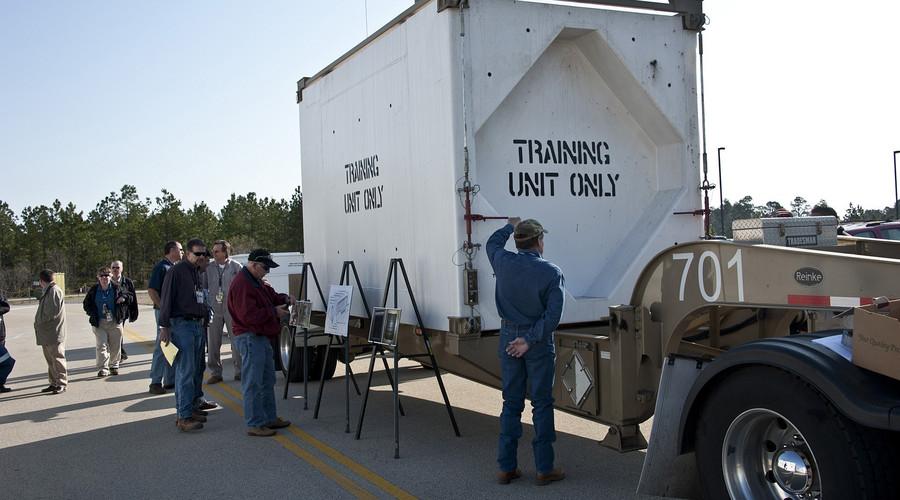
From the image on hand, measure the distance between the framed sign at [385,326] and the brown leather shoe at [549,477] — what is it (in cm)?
180

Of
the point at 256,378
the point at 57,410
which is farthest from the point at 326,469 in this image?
the point at 57,410

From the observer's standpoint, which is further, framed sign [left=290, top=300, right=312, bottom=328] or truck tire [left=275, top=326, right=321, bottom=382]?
truck tire [left=275, top=326, right=321, bottom=382]

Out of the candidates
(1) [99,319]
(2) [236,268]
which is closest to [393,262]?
(2) [236,268]

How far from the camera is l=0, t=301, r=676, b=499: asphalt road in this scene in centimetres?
568

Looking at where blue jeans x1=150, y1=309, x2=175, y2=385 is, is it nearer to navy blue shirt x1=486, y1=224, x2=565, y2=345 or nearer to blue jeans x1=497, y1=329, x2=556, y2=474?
blue jeans x1=497, y1=329, x2=556, y2=474

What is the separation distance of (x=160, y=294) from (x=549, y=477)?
624 cm

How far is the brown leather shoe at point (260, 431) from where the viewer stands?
7.43 m

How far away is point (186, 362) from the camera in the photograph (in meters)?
8.08

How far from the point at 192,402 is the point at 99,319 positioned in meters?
5.11

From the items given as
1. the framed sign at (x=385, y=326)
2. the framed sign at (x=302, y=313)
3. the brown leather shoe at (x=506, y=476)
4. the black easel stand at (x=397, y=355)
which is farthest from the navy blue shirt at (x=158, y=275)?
the brown leather shoe at (x=506, y=476)

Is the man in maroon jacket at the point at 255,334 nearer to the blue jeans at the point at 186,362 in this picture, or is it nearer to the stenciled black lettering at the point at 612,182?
the blue jeans at the point at 186,362

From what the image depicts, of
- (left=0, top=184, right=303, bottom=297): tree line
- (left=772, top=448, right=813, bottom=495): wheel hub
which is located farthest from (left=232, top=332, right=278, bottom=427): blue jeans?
(left=0, top=184, right=303, bottom=297): tree line

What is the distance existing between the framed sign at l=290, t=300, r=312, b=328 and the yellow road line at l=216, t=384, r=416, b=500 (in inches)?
49.4

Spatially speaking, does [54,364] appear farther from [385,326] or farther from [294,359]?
[385,326]
